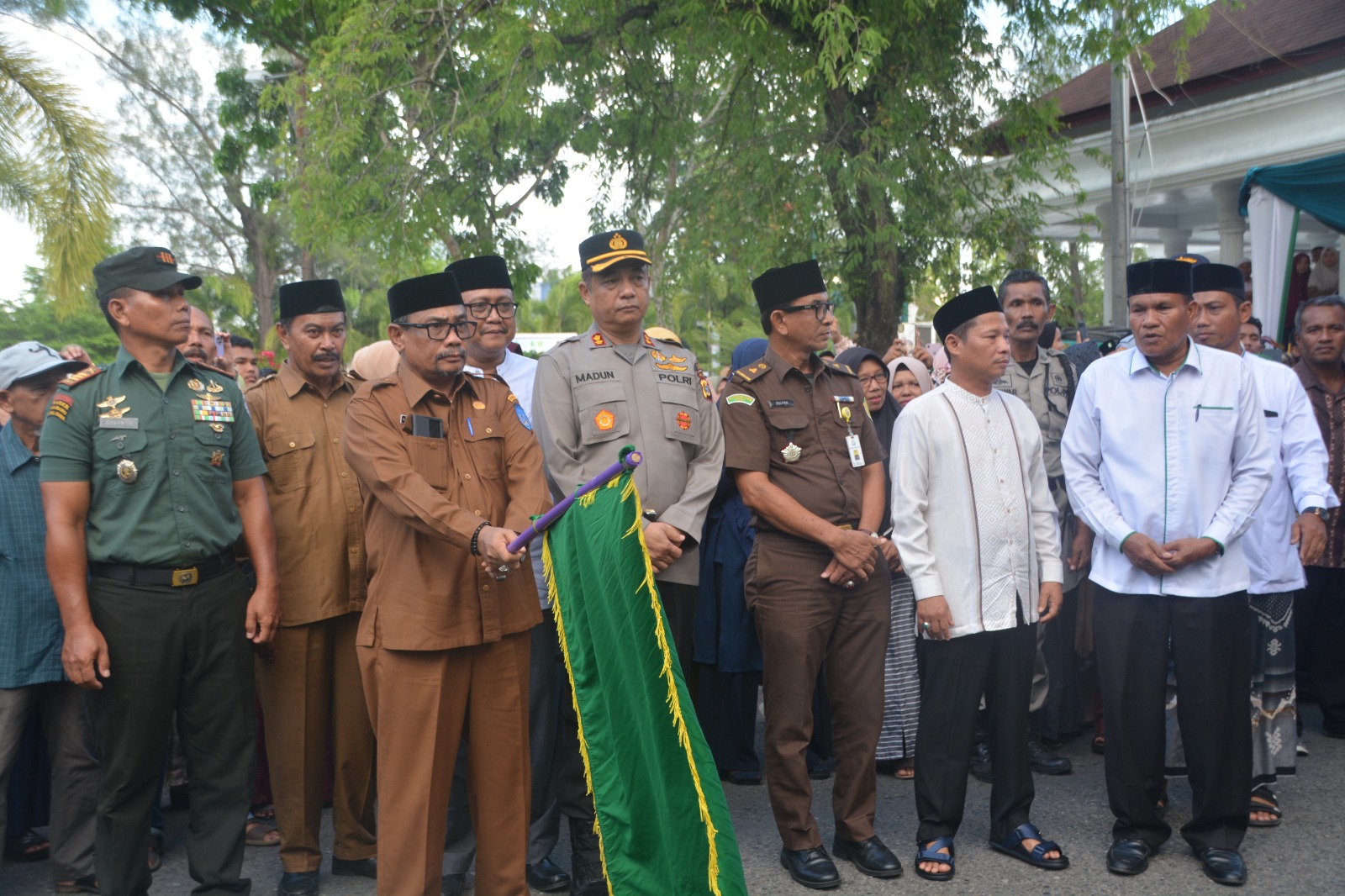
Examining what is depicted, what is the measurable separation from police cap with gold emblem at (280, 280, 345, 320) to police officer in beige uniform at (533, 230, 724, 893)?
920 mm

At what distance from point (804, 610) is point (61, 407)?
2.68 m

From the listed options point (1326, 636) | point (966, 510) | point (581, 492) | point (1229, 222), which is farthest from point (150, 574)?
point (1229, 222)

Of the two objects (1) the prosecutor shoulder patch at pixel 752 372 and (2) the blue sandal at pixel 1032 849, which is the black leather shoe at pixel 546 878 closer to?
(2) the blue sandal at pixel 1032 849

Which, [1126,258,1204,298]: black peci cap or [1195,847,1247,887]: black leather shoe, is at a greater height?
[1126,258,1204,298]: black peci cap

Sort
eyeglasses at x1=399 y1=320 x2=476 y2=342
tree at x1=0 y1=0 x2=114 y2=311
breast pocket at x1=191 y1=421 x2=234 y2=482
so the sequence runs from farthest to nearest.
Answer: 1. tree at x1=0 y1=0 x2=114 y2=311
2. breast pocket at x1=191 y1=421 x2=234 y2=482
3. eyeglasses at x1=399 y1=320 x2=476 y2=342

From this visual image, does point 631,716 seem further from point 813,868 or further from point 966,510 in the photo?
point 966,510

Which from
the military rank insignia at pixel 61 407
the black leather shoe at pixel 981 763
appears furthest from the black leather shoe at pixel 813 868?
the military rank insignia at pixel 61 407

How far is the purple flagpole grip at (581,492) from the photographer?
3430mm

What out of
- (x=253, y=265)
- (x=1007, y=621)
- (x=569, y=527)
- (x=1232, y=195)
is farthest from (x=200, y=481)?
(x=253, y=265)

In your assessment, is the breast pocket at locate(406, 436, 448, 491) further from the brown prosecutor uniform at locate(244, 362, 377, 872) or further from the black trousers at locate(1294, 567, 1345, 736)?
the black trousers at locate(1294, 567, 1345, 736)

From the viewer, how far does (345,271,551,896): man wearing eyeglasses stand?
12.0 feet

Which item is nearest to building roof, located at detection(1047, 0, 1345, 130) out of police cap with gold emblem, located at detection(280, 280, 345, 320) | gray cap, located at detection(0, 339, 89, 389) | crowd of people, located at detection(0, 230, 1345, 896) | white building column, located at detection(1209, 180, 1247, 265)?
white building column, located at detection(1209, 180, 1247, 265)

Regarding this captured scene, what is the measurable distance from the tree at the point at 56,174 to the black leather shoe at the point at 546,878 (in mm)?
7611

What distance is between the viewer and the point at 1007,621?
4.32 m
